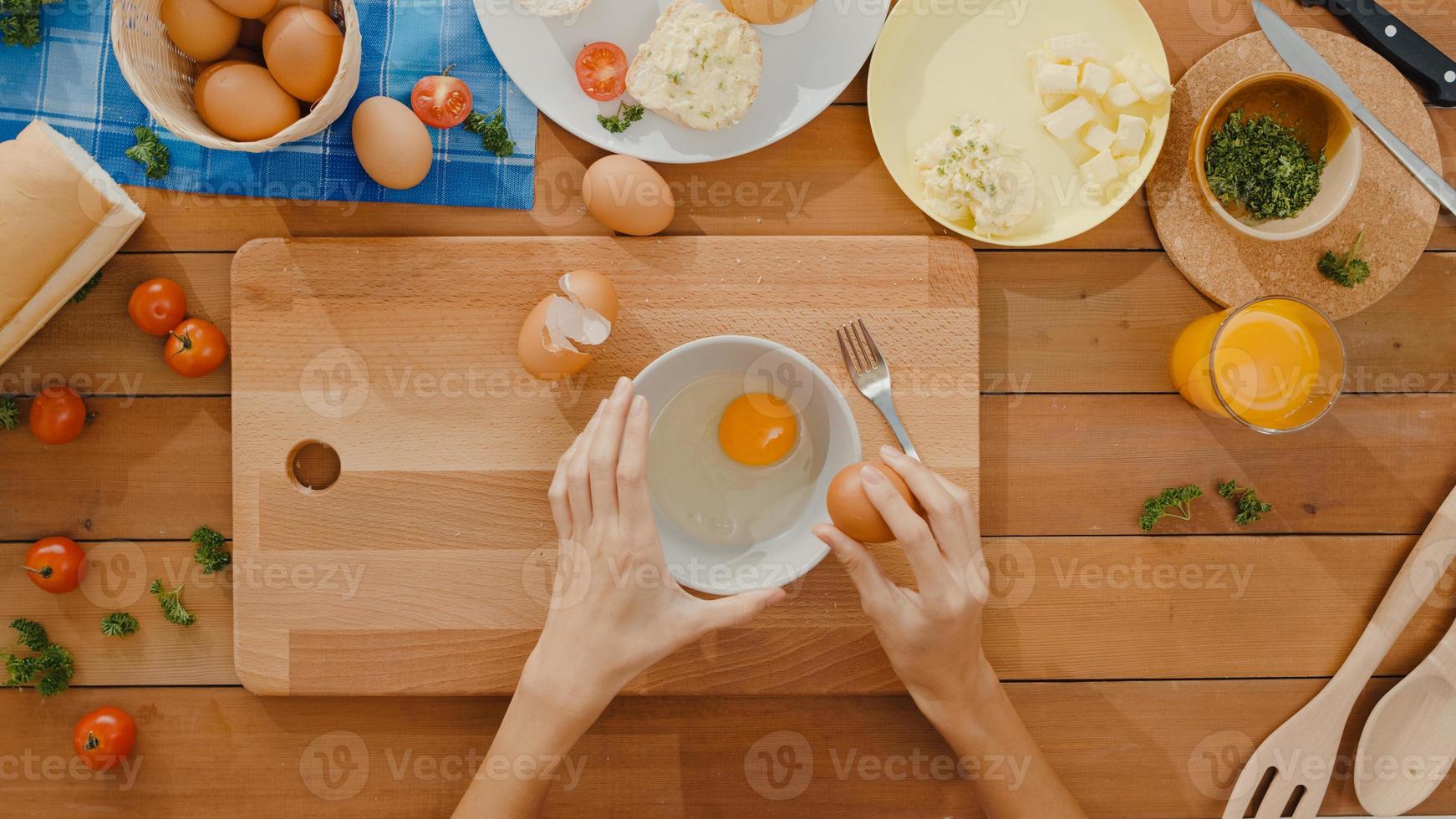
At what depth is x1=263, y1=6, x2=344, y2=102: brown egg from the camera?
46.4 inches

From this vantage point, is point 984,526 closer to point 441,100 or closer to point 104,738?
point 441,100

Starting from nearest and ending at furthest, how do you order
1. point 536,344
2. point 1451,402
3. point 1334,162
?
point 536,344
point 1334,162
point 1451,402

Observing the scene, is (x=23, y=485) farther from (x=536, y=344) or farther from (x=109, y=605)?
(x=536, y=344)

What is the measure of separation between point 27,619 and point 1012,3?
1.90 metres

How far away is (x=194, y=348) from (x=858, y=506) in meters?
1.05

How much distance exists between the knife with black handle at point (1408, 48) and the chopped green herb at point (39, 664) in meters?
2.38

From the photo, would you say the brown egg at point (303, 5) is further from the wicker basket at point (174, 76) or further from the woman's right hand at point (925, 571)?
the woman's right hand at point (925, 571)

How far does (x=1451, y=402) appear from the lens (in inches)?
57.2

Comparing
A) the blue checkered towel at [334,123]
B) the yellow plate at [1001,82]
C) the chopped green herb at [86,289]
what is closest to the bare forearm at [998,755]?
the yellow plate at [1001,82]

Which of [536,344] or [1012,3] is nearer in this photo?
[536,344]

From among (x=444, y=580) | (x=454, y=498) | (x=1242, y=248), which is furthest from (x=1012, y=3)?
(x=444, y=580)

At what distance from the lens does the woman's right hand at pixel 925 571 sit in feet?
3.60

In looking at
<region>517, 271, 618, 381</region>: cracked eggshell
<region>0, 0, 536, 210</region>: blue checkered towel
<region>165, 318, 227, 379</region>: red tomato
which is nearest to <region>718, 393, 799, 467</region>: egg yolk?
<region>517, 271, 618, 381</region>: cracked eggshell

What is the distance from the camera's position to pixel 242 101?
3.90 ft
